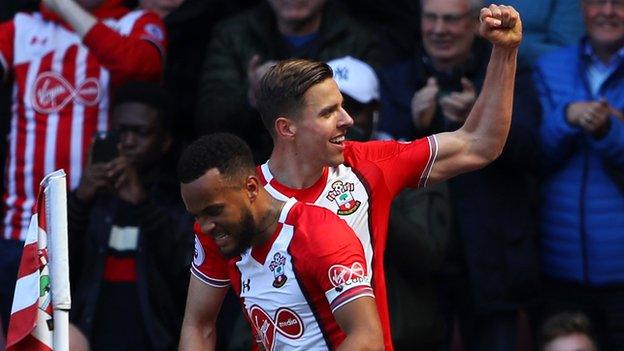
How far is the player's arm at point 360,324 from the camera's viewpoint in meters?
5.29

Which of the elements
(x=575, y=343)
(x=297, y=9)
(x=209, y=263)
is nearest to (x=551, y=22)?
(x=297, y=9)

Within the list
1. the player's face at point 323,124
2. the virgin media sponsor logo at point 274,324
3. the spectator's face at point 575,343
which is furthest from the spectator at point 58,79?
the spectator's face at point 575,343

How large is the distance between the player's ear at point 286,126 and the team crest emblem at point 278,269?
1.75 ft

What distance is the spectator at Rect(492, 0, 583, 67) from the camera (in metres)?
8.16

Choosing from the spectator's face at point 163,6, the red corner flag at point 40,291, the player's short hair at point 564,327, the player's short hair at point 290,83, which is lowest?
the player's short hair at point 564,327

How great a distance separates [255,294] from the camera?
18.7ft

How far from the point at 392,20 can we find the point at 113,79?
163 centimetres

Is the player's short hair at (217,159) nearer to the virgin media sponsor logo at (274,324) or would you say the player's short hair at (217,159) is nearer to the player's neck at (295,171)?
the player's neck at (295,171)

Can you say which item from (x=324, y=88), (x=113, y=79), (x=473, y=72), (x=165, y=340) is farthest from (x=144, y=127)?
(x=324, y=88)

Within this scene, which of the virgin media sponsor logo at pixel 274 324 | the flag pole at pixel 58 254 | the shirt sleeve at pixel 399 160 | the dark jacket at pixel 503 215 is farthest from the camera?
the dark jacket at pixel 503 215

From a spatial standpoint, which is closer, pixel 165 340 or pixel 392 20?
pixel 165 340

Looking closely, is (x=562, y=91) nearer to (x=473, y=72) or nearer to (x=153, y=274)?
(x=473, y=72)

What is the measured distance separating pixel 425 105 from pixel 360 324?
242 cm

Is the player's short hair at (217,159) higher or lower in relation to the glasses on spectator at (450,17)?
lower
